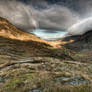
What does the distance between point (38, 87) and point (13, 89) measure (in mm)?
2120

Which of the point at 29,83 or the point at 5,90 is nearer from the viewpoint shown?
the point at 5,90

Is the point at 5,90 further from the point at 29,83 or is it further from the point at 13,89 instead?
the point at 29,83

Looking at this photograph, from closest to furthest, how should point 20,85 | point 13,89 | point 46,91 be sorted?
point 46,91 < point 13,89 < point 20,85

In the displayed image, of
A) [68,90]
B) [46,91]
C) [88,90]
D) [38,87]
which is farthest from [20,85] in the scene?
[88,90]

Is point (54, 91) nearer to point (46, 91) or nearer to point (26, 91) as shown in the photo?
point (46, 91)

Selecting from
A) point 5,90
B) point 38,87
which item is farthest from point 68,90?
point 5,90

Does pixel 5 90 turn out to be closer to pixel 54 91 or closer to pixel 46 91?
pixel 46 91

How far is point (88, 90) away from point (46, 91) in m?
3.52

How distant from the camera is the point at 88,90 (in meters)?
8.95

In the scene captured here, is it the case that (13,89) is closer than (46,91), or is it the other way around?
(46,91)

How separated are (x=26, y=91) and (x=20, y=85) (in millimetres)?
1351

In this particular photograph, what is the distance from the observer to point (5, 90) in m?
8.96

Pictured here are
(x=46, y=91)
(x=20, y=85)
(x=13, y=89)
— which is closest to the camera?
(x=46, y=91)

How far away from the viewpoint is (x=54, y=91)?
8.59 m
